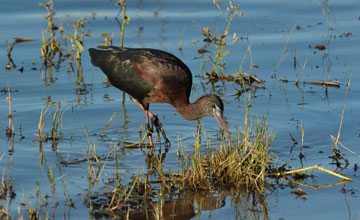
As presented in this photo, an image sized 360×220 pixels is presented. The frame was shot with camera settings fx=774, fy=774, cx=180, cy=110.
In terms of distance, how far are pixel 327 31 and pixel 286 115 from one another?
3809 mm

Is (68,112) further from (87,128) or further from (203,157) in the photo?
(203,157)

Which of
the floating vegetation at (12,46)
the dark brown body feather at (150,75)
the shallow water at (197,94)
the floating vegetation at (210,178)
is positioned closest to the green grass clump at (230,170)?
the floating vegetation at (210,178)

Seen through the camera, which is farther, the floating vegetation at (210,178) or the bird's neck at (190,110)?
the bird's neck at (190,110)

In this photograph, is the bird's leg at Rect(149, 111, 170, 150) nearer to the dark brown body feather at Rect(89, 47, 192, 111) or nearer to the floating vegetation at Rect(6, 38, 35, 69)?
the dark brown body feather at Rect(89, 47, 192, 111)

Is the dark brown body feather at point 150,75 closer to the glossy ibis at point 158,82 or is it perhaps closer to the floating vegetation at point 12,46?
the glossy ibis at point 158,82

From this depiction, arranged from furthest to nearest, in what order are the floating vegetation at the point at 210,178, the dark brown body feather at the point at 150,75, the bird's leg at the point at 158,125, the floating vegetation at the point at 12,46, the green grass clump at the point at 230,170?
1. the floating vegetation at the point at 12,46
2. the dark brown body feather at the point at 150,75
3. the bird's leg at the point at 158,125
4. the green grass clump at the point at 230,170
5. the floating vegetation at the point at 210,178

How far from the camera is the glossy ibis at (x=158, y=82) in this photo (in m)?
7.93

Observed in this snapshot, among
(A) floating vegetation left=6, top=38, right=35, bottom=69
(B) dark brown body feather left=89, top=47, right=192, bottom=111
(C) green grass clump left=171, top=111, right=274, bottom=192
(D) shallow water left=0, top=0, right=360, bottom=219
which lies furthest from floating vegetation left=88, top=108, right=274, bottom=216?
(A) floating vegetation left=6, top=38, right=35, bottom=69

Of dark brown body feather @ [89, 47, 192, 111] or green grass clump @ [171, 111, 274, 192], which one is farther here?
dark brown body feather @ [89, 47, 192, 111]

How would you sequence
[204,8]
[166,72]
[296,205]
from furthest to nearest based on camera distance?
[204,8], [166,72], [296,205]

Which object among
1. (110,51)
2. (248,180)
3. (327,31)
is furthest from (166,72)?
(327,31)

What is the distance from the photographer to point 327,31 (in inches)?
478

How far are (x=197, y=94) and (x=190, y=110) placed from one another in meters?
1.32

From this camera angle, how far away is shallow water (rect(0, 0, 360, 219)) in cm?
643
